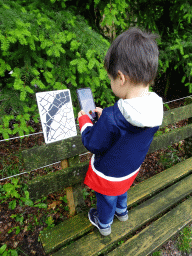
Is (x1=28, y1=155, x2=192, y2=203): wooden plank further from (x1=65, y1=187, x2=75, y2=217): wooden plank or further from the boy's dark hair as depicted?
the boy's dark hair

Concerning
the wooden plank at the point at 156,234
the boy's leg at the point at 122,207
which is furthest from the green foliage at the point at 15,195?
the wooden plank at the point at 156,234

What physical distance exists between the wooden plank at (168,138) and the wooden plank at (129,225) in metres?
0.57

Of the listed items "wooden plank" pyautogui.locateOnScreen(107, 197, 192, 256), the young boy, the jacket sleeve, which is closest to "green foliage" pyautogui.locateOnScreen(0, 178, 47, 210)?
"wooden plank" pyautogui.locateOnScreen(107, 197, 192, 256)

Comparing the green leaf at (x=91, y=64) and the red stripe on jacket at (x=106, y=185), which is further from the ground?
the green leaf at (x=91, y=64)

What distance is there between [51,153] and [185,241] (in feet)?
7.07

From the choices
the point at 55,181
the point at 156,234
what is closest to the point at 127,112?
the point at 55,181

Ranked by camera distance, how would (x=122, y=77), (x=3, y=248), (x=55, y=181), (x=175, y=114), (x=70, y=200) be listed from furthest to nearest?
(x=175, y=114)
(x=3, y=248)
(x=70, y=200)
(x=55, y=181)
(x=122, y=77)

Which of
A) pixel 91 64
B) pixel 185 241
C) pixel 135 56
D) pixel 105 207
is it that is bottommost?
pixel 185 241

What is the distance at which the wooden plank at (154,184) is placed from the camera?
221cm

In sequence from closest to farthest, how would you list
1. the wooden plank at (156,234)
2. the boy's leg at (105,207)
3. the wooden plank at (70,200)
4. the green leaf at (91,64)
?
the boy's leg at (105,207) → the wooden plank at (156,234) → the wooden plank at (70,200) → the green leaf at (91,64)

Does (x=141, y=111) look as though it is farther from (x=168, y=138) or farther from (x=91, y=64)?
(x=168, y=138)

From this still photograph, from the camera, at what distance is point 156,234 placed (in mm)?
1886

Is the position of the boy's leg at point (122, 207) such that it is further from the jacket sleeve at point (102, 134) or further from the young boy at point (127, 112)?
the jacket sleeve at point (102, 134)

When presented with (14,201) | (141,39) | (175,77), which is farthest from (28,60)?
(175,77)
